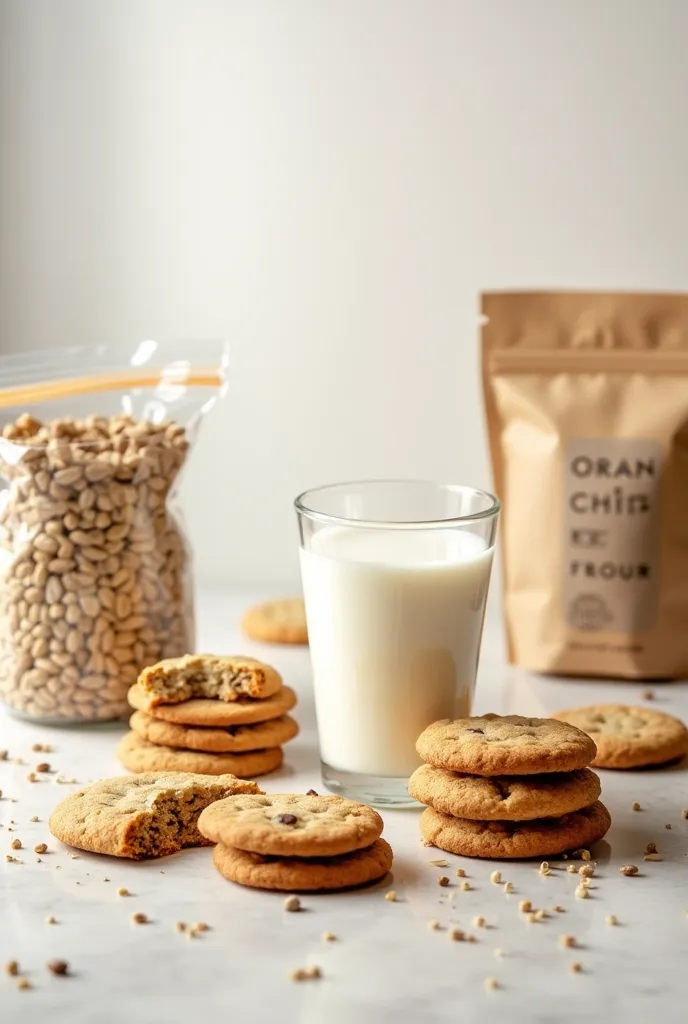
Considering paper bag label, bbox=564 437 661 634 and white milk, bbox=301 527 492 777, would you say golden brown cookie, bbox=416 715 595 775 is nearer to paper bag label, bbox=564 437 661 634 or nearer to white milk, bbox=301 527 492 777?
white milk, bbox=301 527 492 777

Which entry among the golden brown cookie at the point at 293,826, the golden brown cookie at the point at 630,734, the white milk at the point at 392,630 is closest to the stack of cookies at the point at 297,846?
the golden brown cookie at the point at 293,826

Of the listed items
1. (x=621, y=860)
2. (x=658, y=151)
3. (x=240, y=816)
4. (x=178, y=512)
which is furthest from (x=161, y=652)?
(x=658, y=151)

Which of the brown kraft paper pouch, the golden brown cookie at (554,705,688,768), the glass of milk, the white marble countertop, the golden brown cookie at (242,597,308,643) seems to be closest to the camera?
the white marble countertop

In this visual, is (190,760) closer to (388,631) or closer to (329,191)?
(388,631)

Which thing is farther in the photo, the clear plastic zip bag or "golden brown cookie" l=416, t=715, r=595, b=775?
the clear plastic zip bag

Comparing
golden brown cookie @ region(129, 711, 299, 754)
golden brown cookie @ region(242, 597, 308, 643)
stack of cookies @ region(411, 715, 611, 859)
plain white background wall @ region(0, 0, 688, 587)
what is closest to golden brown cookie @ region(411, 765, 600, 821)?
stack of cookies @ region(411, 715, 611, 859)

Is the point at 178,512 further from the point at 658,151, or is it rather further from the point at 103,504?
the point at 658,151

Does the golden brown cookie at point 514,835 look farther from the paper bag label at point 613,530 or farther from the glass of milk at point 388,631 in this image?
the paper bag label at point 613,530
